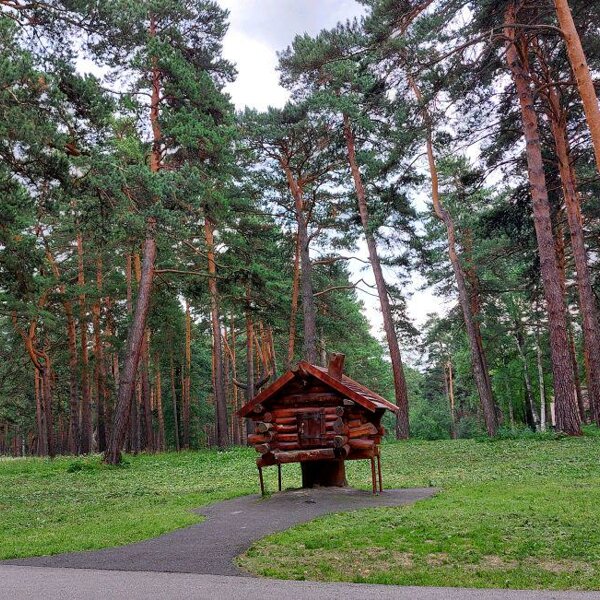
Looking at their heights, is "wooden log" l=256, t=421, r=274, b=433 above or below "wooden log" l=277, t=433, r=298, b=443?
above

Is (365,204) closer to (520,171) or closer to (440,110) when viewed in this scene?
(520,171)

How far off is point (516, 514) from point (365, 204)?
2016 cm

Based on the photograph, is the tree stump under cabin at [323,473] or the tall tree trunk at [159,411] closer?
the tree stump under cabin at [323,473]

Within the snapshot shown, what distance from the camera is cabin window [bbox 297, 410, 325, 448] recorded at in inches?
477

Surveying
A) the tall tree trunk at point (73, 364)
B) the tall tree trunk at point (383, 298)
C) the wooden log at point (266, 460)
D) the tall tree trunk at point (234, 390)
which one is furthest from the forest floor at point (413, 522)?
the tall tree trunk at point (234, 390)

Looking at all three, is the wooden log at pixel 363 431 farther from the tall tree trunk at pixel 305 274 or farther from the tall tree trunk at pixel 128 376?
the tall tree trunk at pixel 305 274

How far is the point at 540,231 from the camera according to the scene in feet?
60.8

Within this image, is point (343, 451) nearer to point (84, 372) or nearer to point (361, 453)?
point (361, 453)

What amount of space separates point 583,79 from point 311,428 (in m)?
8.60

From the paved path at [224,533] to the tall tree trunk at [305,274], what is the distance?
14.5 meters

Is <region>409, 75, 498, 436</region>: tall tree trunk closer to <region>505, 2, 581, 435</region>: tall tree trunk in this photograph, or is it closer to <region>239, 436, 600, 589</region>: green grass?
<region>505, 2, 581, 435</region>: tall tree trunk

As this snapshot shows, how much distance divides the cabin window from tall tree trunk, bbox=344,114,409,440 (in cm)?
1432

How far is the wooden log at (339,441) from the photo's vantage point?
11.9m

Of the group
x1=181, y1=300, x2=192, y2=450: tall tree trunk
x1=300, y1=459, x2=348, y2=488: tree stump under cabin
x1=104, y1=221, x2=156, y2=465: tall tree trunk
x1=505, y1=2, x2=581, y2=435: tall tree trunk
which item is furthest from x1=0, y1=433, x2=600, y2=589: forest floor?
x1=181, y1=300, x2=192, y2=450: tall tree trunk
